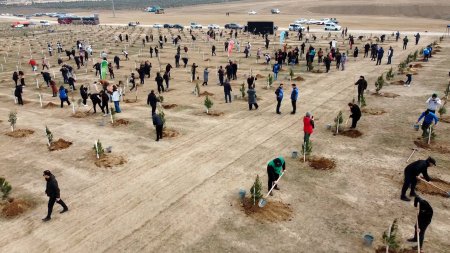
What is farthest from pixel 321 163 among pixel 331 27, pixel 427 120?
pixel 331 27

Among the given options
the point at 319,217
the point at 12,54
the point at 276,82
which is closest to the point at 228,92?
the point at 276,82

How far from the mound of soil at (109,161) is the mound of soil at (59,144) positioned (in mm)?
2587

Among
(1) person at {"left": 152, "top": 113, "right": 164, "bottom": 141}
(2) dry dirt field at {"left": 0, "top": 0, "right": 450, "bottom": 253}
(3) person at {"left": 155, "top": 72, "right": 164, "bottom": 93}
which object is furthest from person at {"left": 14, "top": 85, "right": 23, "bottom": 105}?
(1) person at {"left": 152, "top": 113, "right": 164, "bottom": 141}

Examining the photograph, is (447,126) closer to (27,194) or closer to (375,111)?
(375,111)

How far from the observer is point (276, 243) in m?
9.80

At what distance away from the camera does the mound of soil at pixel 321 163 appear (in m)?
13.9

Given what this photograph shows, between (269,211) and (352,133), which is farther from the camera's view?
(352,133)

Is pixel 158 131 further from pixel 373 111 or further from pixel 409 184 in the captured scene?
pixel 373 111

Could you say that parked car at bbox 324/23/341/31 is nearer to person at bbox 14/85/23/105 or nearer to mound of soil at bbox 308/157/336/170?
person at bbox 14/85/23/105

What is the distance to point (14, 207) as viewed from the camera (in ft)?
37.7

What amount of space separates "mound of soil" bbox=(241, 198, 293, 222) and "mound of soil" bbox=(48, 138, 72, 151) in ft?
31.0

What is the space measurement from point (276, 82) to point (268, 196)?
1717 cm

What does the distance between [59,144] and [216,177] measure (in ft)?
26.7

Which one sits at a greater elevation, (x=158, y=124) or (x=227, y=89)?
(x=227, y=89)
